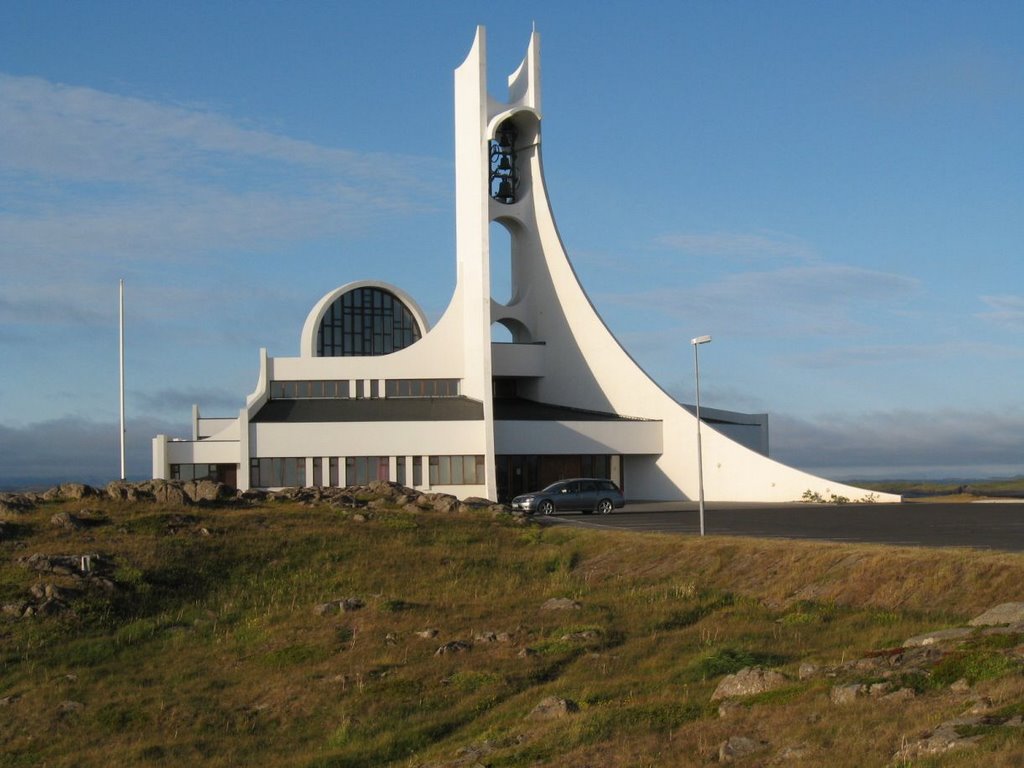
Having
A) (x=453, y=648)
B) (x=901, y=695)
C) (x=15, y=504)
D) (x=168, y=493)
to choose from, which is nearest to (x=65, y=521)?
(x=15, y=504)

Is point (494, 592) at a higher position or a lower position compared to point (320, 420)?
lower

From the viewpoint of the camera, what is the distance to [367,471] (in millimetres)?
43812

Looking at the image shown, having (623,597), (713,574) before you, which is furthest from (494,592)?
(713,574)

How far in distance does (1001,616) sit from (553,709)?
5.23 meters

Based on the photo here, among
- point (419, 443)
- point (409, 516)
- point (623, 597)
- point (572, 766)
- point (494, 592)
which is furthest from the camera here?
point (419, 443)

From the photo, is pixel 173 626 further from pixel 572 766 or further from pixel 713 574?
pixel 572 766

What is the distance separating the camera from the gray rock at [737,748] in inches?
355

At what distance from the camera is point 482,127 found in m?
48.6

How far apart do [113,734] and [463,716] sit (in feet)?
14.5

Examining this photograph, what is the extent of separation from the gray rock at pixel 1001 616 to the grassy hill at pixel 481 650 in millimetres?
909

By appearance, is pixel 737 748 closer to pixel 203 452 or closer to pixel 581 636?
pixel 581 636

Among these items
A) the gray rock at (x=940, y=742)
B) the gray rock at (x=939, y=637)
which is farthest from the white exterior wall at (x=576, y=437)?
the gray rock at (x=940, y=742)

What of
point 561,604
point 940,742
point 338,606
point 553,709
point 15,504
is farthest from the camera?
point 15,504

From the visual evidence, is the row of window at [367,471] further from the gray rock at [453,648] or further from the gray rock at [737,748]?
the gray rock at [737,748]
